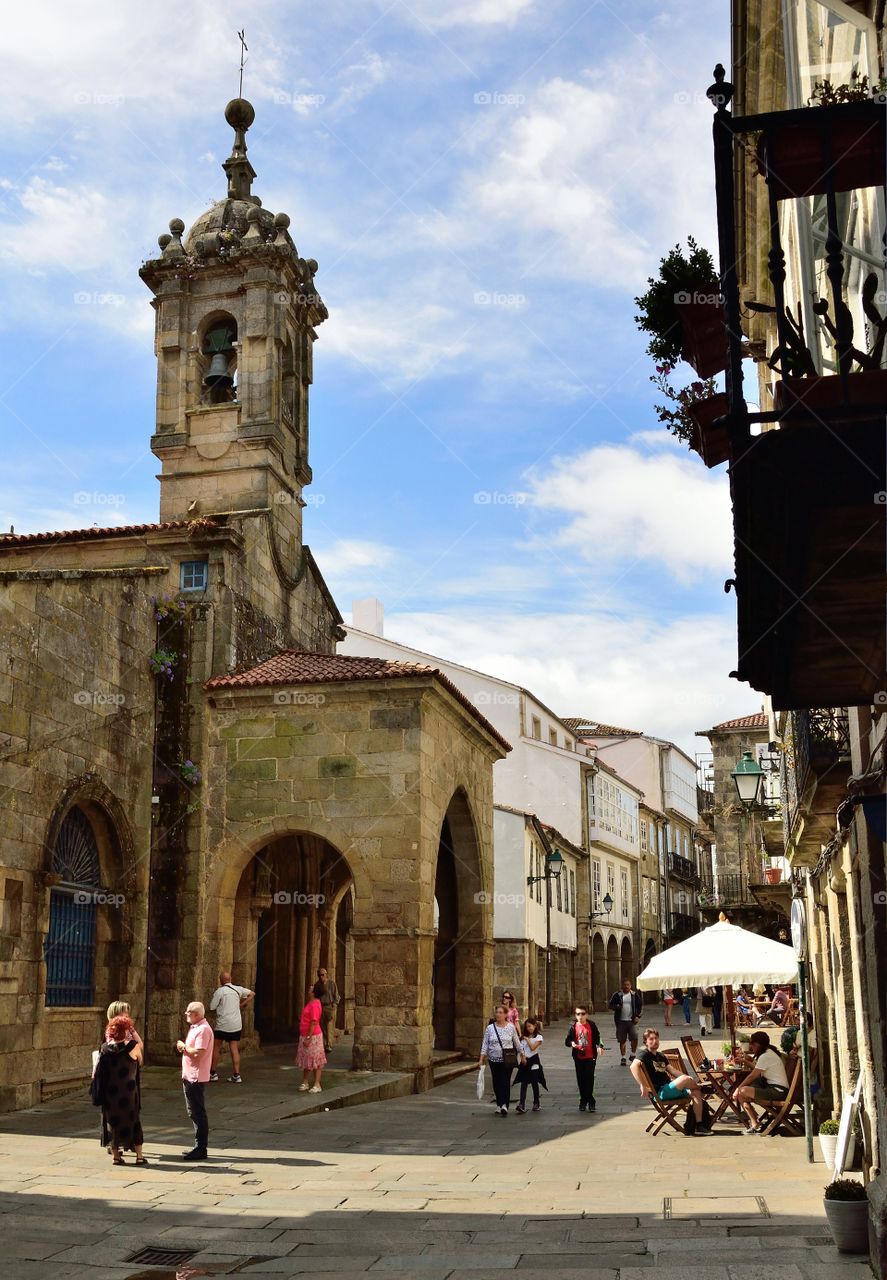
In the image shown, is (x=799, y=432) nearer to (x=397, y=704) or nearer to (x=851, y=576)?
(x=851, y=576)

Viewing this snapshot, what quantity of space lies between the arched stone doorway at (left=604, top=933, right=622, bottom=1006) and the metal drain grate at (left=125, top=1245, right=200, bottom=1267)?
39.1m

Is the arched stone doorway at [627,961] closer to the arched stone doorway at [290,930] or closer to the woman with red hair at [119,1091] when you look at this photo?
the arched stone doorway at [290,930]

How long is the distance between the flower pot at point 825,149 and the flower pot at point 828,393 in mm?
856

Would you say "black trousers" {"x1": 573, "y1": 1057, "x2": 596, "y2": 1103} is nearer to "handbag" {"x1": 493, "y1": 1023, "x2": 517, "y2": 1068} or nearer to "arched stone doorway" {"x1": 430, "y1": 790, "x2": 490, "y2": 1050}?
"handbag" {"x1": 493, "y1": 1023, "x2": 517, "y2": 1068}

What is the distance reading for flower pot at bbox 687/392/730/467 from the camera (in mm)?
6742

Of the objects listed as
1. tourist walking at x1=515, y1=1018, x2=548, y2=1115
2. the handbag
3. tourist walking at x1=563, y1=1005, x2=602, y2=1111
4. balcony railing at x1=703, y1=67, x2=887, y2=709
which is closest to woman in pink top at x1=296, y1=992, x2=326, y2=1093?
the handbag

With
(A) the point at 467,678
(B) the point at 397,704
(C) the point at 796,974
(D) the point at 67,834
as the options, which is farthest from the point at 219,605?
(A) the point at 467,678

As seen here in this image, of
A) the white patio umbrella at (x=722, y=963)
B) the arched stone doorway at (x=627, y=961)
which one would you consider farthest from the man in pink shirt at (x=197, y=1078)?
the arched stone doorway at (x=627, y=961)

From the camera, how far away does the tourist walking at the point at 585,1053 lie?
1446 cm

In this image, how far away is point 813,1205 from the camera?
847 centimetres

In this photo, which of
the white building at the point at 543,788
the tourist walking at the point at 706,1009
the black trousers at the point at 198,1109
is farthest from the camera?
the white building at the point at 543,788

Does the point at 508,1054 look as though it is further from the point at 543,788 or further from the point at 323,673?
the point at 543,788

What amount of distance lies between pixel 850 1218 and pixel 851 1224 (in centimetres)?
3

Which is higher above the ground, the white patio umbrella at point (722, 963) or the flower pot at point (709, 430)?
the flower pot at point (709, 430)
